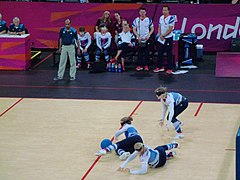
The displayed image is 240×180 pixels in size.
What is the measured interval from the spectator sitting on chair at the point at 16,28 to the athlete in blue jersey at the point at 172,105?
30.7 ft

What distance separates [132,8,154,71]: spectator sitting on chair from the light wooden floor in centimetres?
420

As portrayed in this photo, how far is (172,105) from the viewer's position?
15344mm

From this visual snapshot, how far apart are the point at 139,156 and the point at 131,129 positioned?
1115 millimetres

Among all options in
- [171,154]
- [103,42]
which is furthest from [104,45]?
[171,154]

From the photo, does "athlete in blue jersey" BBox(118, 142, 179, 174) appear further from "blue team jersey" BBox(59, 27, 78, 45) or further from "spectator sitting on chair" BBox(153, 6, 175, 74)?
"spectator sitting on chair" BBox(153, 6, 175, 74)

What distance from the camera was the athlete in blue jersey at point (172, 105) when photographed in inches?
598

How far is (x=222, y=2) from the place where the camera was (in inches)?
979

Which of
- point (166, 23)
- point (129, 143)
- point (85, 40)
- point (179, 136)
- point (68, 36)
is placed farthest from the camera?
point (85, 40)

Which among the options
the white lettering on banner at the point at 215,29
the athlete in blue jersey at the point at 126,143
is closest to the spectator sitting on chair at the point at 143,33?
the white lettering on banner at the point at 215,29

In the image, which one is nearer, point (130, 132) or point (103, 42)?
point (130, 132)

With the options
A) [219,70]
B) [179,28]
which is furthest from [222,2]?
[219,70]

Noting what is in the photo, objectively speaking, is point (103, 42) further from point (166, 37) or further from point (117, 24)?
point (166, 37)

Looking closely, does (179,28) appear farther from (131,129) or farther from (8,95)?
(131,129)

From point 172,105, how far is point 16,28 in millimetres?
9877
